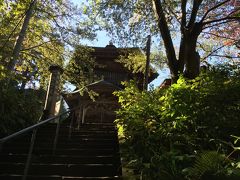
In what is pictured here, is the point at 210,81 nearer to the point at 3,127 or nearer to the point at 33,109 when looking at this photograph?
the point at 3,127

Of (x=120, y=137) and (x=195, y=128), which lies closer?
(x=195, y=128)

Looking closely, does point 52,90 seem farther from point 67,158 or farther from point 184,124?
point 184,124

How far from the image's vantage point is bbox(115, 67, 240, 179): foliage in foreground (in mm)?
5152

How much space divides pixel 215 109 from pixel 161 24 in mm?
4693

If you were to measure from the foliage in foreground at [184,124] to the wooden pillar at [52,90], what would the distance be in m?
6.80

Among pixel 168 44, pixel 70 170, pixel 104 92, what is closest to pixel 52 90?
pixel 104 92

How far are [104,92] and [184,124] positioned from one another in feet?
40.0

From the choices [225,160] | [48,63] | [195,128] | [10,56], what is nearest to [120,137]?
[195,128]

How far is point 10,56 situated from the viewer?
10.6m

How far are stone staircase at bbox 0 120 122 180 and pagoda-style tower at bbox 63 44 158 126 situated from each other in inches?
215

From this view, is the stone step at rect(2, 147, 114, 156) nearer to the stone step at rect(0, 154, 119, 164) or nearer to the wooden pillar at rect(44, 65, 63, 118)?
the stone step at rect(0, 154, 119, 164)

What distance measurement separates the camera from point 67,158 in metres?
7.10

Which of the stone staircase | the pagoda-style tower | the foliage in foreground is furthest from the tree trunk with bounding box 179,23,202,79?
the pagoda-style tower

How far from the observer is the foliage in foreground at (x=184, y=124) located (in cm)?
515
